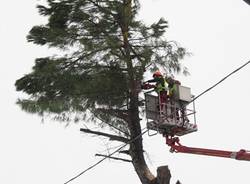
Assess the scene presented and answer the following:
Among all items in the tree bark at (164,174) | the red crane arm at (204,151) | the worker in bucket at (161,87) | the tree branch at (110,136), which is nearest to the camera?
the red crane arm at (204,151)

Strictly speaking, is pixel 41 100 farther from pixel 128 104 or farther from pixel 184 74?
pixel 184 74

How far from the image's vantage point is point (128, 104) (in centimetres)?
1619

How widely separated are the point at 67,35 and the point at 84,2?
127 cm

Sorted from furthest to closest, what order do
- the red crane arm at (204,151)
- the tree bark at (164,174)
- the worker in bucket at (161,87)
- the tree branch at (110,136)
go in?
the tree branch at (110,136)
the worker in bucket at (161,87)
the tree bark at (164,174)
the red crane arm at (204,151)

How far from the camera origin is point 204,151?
12703 mm

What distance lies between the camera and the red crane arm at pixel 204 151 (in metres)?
11.1

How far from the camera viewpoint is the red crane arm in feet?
36.6

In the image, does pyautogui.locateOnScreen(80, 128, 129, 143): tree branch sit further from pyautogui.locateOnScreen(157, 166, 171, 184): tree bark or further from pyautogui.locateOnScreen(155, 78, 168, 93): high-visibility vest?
pyautogui.locateOnScreen(155, 78, 168, 93): high-visibility vest

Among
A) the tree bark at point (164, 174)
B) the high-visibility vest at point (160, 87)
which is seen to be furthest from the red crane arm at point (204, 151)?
the high-visibility vest at point (160, 87)

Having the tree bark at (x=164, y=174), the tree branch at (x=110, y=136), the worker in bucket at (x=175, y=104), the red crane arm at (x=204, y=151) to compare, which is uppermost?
the worker in bucket at (x=175, y=104)

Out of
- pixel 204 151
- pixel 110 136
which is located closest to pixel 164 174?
pixel 204 151

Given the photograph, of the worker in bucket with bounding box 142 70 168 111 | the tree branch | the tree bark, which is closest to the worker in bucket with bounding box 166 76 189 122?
the worker in bucket with bounding box 142 70 168 111

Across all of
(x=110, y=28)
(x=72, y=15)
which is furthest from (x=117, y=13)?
(x=72, y=15)

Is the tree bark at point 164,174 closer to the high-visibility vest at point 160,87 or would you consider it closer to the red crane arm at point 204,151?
the red crane arm at point 204,151
